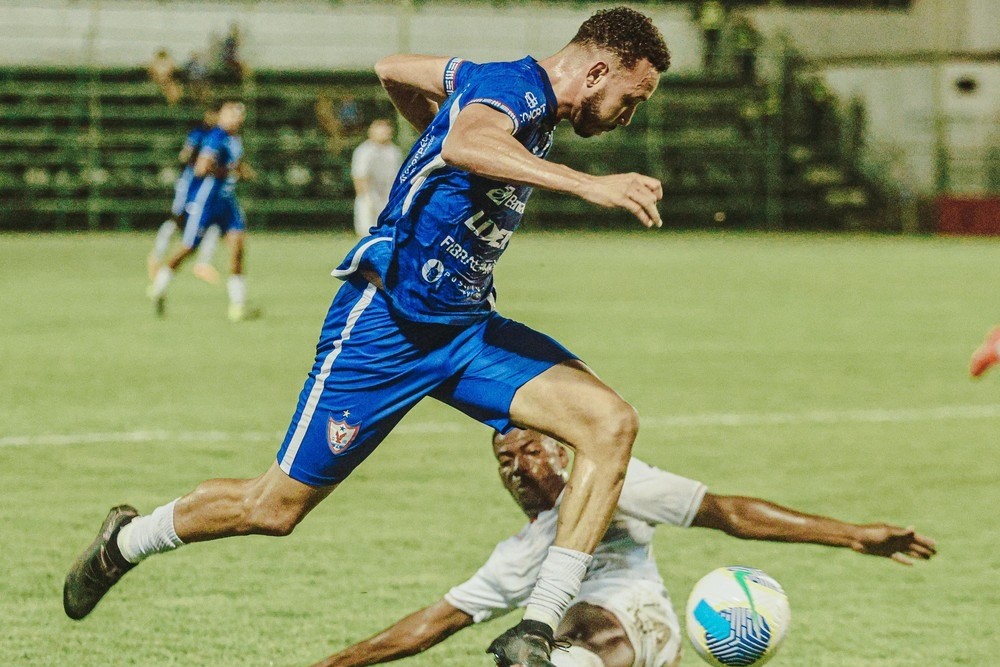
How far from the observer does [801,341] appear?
14867 mm

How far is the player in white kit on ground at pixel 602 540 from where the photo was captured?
4.82 metres

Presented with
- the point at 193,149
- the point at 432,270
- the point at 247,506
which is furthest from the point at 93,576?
the point at 193,149

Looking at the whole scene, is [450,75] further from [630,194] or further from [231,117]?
[231,117]

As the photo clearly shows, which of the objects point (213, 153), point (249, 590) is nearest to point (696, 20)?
point (213, 153)

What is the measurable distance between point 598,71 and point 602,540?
1584 millimetres

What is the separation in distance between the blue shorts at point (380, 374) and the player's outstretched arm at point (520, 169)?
2.57 feet

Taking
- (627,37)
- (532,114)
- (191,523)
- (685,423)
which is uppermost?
(627,37)

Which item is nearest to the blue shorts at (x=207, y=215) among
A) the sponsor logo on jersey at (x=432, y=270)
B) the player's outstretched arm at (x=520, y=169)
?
the sponsor logo on jersey at (x=432, y=270)

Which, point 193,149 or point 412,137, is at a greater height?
point 193,149

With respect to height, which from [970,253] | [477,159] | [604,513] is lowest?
[970,253]

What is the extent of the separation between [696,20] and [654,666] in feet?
106

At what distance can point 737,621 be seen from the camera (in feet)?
14.6

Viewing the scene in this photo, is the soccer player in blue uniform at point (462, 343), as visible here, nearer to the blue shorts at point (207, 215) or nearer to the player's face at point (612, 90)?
the player's face at point (612, 90)

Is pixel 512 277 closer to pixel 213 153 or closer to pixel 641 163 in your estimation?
pixel 213 153
